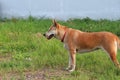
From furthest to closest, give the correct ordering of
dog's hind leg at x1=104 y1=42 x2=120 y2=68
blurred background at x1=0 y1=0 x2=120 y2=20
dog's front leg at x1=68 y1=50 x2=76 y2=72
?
blurred background at x1=0 y1=0 x2=120 y2=20 < dog's front leg at x1=68 y1=50 x2=76 y2=72 < dog's hind leg at x1=104 y1=42 x2=120 y2=68

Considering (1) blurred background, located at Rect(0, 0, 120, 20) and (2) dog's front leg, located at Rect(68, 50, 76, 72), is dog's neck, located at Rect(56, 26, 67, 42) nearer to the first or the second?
(2) dog's front leg, located at Rect(68, 50, 76, 72)

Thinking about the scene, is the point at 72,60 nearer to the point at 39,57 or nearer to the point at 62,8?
the point at 39,57

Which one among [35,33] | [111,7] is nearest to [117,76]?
[35,33]

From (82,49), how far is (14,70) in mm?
1471

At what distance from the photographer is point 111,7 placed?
15281 millimetres

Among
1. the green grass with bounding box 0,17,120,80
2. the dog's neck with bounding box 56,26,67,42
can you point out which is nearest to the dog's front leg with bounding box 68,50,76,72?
the green grass with bounding box 0,17,120,80

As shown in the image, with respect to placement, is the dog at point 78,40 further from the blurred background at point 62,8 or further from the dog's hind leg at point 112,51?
the blurred background at point 62,8

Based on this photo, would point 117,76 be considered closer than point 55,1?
Yes

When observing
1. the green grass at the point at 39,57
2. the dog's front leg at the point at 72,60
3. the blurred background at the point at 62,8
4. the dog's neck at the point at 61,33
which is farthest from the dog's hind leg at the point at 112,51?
the blurred background at the point at 62,8

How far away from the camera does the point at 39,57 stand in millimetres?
9750

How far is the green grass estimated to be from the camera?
8562mm

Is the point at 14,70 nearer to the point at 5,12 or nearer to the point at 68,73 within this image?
the point at 68,73

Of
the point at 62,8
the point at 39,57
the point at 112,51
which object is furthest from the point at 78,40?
the point at 62,8

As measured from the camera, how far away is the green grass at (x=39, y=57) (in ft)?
28.1
